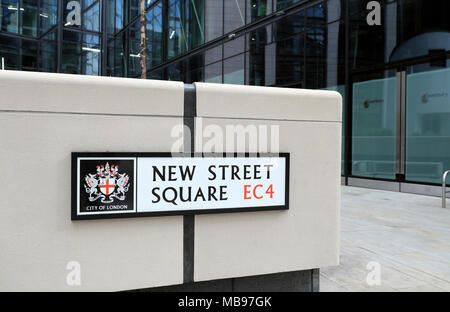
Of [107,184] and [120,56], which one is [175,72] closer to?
[120,56]

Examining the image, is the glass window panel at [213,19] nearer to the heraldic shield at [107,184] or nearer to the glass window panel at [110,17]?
the glass window panel at [110,17]

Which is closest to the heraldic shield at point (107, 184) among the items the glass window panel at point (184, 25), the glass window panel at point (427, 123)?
the glass window panel at point (427, 123)

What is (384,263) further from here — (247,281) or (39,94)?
(39,94)

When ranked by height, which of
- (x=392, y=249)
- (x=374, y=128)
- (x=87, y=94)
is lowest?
(x=392, y=249)

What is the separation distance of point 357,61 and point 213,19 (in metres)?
9.28

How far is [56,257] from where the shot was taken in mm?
2965

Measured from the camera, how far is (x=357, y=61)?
1382cm

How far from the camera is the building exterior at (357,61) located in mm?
11711

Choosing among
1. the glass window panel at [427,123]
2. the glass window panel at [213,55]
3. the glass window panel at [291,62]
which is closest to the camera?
the glass window panel at [427,123]

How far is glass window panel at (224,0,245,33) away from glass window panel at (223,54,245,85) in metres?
1.39

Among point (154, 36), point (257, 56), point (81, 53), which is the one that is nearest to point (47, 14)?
point (81, 53)

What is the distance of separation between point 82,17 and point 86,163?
127 ft

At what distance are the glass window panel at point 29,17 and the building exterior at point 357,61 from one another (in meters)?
16.8
